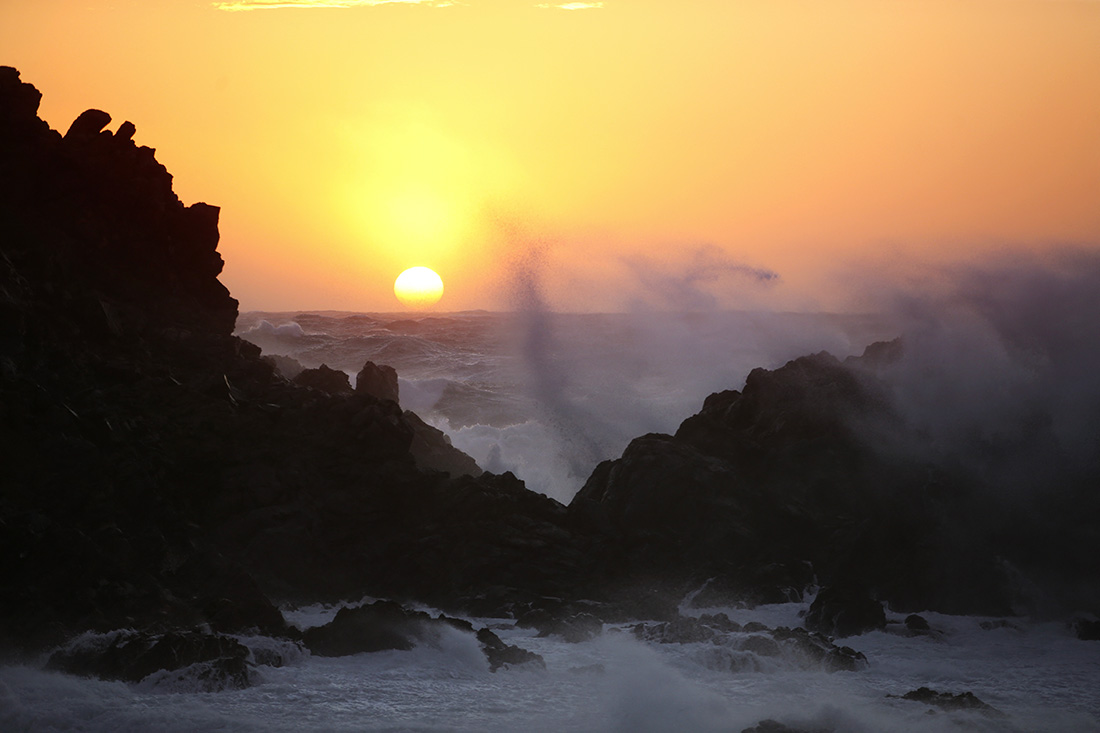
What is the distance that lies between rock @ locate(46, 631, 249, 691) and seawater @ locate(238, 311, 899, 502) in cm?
1880

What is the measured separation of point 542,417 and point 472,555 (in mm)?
23655

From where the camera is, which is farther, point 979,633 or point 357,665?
point 979,633

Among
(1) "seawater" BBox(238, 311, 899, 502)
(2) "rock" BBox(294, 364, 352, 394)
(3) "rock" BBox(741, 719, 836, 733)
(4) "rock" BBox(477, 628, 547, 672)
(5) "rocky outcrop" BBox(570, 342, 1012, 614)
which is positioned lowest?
(3) "rock" BBox(741, 719, 836, 733)

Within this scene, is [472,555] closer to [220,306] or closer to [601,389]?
[220,306]

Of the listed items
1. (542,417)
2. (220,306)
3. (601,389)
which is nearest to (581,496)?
(220,306)

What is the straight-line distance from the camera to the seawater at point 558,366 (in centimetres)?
4031

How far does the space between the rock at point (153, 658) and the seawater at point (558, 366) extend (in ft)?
61.7

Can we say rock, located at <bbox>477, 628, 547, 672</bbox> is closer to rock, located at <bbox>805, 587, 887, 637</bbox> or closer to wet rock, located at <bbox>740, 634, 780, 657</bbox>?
wet rock, located at <bbox>740, 634, 780, 657</bbox>

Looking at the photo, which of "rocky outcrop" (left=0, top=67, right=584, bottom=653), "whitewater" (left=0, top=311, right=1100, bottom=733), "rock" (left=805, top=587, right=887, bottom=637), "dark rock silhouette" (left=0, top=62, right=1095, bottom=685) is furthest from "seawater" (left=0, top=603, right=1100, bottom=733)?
"rocky outcrop" (left=0, top=67, right=584, bottom=653)

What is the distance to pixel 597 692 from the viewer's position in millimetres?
17781

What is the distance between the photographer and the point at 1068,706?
17688 millimetres

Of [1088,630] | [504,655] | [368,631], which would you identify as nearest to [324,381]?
[368,631]

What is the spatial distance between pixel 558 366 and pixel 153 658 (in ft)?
160

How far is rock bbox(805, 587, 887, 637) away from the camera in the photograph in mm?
21875
